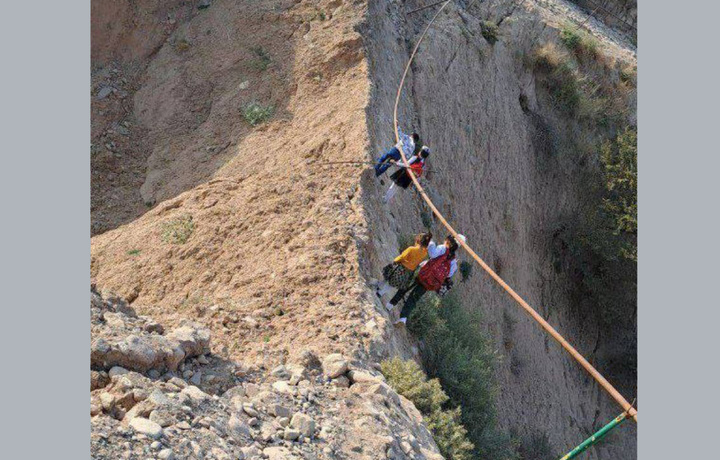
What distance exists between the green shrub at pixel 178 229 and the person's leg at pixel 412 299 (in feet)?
10.6

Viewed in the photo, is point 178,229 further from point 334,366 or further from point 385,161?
point 334,366

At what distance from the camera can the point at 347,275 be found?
10.2 metres

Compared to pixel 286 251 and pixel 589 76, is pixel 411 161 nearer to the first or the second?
pixel 286 251

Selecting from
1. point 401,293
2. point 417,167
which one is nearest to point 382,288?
point 401,293

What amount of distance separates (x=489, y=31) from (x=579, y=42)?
381cm

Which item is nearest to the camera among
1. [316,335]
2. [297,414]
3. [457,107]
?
[297,414]

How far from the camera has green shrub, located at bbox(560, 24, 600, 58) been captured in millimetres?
21188

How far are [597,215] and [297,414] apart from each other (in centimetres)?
1420

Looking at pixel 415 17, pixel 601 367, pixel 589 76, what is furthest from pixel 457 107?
pixel 601 367

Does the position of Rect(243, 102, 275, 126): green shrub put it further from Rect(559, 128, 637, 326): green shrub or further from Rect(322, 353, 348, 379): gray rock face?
Rect(559, 128, 637, 326): green shrub

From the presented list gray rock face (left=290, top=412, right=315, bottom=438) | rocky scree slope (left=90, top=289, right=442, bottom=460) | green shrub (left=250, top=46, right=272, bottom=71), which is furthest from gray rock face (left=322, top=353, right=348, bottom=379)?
Answer: green shrub (left=250, top=46, right=272, bottom=71)

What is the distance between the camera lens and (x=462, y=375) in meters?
11.2

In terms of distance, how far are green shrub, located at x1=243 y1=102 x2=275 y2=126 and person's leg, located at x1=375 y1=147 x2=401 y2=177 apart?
9.07 feet

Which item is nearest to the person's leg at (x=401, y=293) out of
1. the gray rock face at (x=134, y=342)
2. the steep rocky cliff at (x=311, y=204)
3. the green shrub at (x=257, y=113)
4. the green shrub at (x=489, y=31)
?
the steep rocky cliff at (x=311, y=204)
